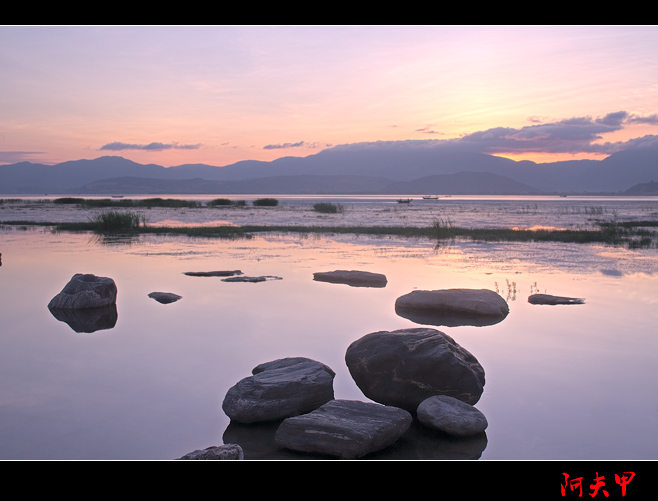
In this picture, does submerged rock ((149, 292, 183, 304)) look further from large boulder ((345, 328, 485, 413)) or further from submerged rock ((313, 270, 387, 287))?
large boulder ((345, 328, 485, 413))

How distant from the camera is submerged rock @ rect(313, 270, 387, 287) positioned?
13000 mm

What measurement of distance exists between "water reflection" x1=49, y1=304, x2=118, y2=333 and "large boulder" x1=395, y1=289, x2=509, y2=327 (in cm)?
552

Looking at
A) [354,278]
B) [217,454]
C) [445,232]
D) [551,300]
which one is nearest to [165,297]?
[354,278]

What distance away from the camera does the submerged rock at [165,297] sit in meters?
10.9

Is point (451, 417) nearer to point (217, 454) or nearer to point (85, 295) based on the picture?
point (217, 454)

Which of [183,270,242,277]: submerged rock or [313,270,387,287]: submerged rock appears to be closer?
[313,270,387,287]: submerged rock

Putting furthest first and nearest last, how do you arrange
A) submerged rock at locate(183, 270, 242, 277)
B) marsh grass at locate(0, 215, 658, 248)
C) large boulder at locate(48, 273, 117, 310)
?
marsh grass at locate(0, 215, 658, 248)
submerged rock at locate(183, 270, 242, 277)
large boulder at locate(48, 273, 117, 310)

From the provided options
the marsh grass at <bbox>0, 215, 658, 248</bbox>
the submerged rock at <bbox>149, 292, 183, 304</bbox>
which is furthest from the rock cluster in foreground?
the marsh grass at <bbox>0, 215, 658, 248</bbox>

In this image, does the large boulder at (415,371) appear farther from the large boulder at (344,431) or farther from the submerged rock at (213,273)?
the submerged rock at (213,273)

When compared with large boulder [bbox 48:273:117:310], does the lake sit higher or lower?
lower

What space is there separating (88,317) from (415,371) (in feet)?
22.4

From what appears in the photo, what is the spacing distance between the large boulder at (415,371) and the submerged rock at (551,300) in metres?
5.19

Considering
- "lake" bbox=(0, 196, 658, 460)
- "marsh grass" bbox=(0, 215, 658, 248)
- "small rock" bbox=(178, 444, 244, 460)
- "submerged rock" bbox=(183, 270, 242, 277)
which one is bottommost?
"lake" bbox=(0, 196, 658, 460)
